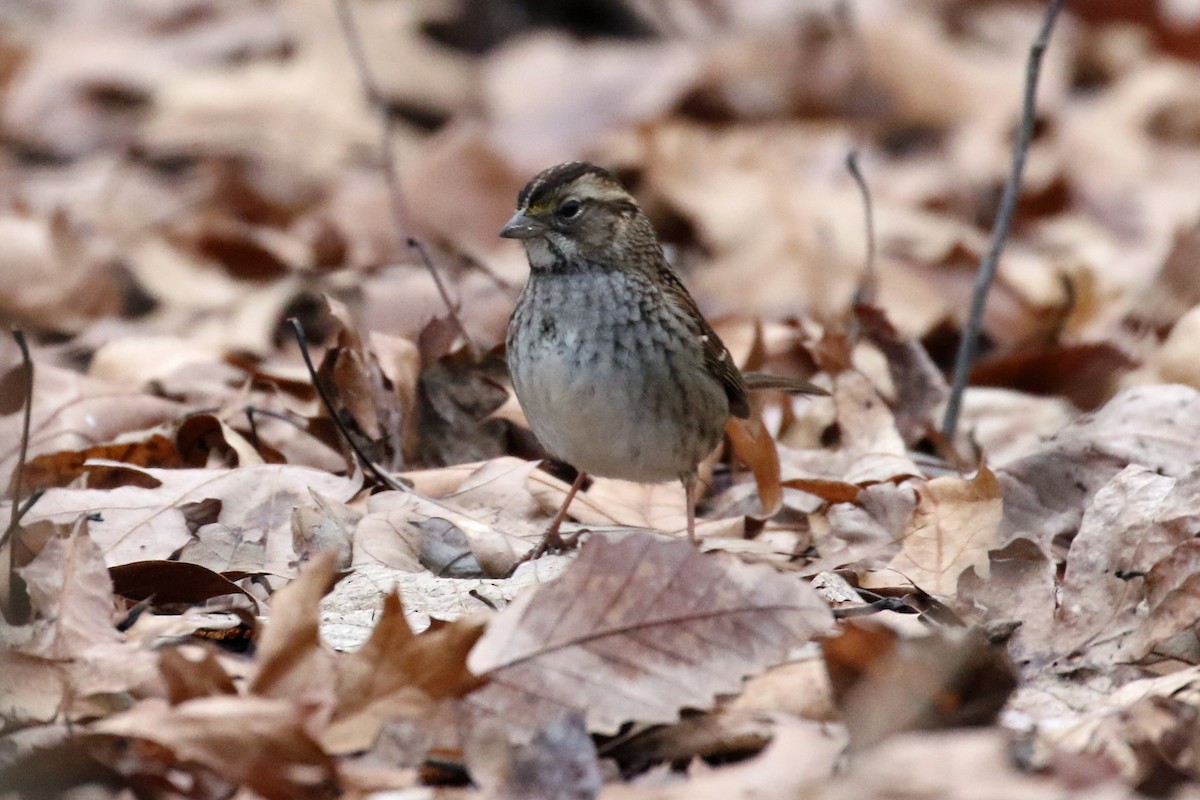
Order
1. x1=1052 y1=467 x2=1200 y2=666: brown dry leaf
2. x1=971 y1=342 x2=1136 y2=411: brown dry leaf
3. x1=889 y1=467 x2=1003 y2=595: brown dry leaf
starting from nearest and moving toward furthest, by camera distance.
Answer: x1=1052 y1=467 x2=1200 y2=666: brown dry leaf → x1=889 y1=467 x2=1003 y2=595: brown dry leaf → x1=971 y1=342 x2=1136 y2=411: brown dry leaf

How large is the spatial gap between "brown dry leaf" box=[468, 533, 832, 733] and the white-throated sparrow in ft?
3.71

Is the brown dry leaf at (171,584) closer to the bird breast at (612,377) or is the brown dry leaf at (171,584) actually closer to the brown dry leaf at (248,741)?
the brown dry leaf at (248,741)

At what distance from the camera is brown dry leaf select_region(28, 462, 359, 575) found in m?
3.84

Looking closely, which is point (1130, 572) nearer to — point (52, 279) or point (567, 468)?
point (567, 468)

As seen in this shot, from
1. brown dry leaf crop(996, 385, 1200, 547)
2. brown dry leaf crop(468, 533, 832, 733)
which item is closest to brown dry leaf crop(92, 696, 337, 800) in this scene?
brown dry leaf crop(468, 533, 832, 733)

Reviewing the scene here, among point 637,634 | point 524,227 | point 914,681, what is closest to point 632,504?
point 524,227

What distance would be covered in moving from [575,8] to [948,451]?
6.92m

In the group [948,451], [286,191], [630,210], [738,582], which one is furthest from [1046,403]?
[286,191]

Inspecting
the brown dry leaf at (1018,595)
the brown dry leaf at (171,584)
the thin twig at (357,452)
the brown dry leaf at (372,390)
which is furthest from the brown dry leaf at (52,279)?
the brown dry leaf at (1018,595)

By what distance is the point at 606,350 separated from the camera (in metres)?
4.39

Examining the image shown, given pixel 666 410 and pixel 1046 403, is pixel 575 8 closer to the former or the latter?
pixel 1046 403

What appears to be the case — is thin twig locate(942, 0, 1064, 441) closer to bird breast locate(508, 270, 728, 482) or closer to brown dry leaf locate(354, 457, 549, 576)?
bird breast locate(508, 270, 728, 482)

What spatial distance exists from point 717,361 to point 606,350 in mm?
430

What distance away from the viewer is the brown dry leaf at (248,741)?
8.75ft
